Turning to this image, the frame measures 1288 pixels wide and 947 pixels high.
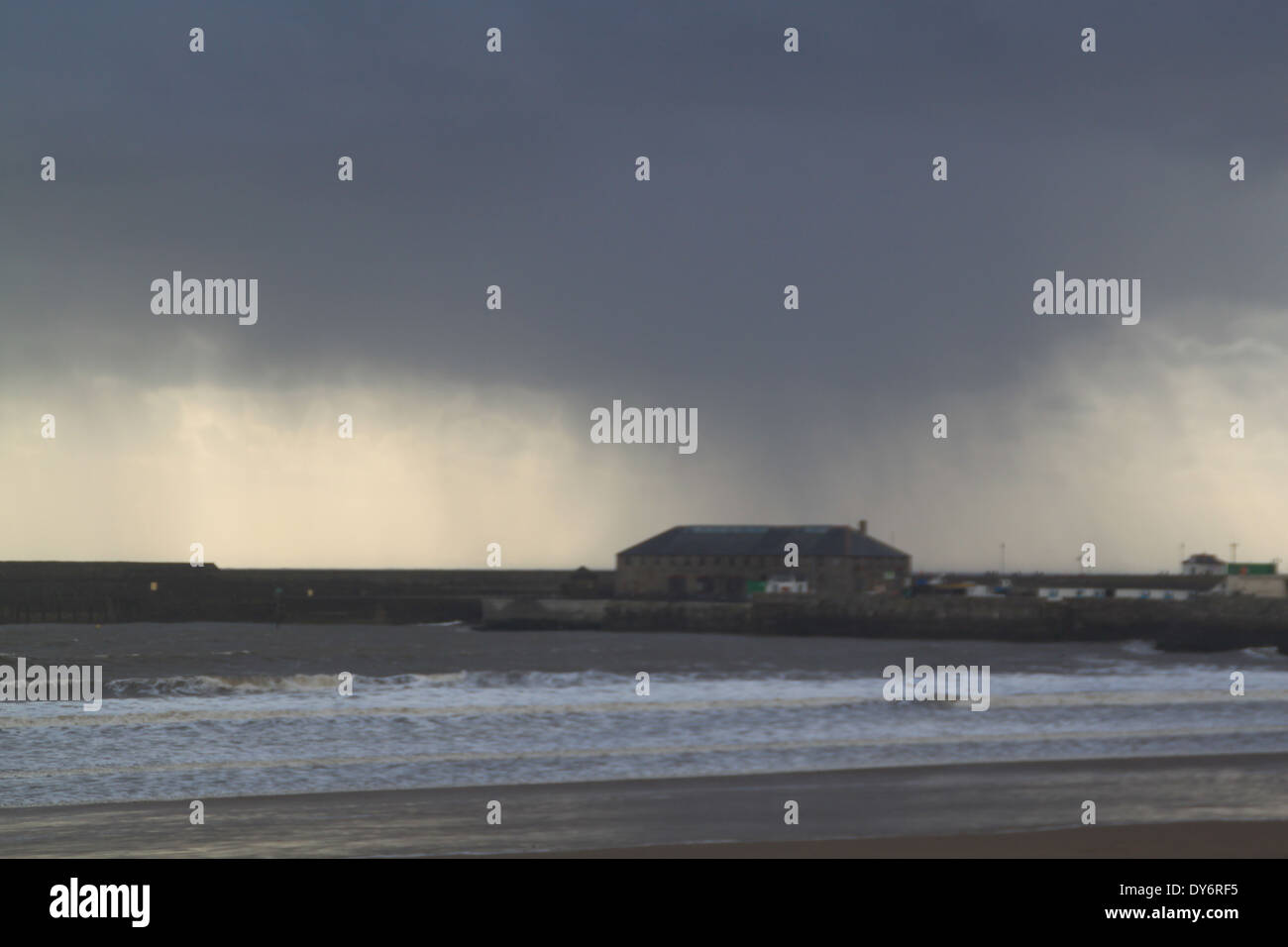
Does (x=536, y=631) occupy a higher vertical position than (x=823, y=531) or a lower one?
lower

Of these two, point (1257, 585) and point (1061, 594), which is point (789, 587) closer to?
point (1061, 594)

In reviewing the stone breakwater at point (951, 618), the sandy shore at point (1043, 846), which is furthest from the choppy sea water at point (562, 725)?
the stone breakwater at point (951, 618)

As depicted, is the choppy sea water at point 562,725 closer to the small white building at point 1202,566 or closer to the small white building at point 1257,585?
the small white building at point 1257,585

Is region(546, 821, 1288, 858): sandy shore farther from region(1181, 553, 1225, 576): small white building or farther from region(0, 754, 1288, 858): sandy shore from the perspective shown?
region(1181, 553, 1225, 576): small white building

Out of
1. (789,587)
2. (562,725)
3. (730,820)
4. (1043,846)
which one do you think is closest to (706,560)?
(789,587)

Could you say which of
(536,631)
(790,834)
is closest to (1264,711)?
(790,834)
